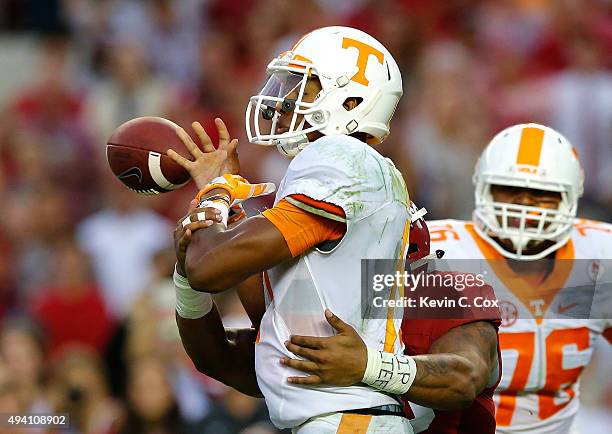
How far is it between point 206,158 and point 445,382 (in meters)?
1.02

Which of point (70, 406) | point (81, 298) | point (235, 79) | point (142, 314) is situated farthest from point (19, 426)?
point (235, 79)

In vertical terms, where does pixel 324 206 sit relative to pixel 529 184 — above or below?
above

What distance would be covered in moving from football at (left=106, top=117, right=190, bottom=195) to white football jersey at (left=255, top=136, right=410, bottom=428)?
47 centimetres

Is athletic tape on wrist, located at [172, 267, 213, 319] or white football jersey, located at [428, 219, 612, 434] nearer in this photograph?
athletic tape on wrist, located at [172, 267, 213, 319]

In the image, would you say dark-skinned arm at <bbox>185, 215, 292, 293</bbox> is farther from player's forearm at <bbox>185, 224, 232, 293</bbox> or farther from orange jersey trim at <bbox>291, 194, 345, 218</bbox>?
orange jersey trim at <bbox>291, 194, 345, 218</bbox>

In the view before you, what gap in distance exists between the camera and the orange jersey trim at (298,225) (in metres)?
3.46

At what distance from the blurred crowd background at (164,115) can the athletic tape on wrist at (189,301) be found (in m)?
2.71

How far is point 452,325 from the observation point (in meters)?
4.00

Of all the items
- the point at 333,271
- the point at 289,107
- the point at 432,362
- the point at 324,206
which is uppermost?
the point at 289,107

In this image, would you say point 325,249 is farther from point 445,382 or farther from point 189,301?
point 189,301

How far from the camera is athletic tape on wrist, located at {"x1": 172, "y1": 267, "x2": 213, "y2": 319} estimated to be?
3986 mm

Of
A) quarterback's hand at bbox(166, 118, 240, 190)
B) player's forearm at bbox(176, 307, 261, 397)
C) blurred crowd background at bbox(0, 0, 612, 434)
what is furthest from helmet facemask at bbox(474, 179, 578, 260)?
blurred crowd background at bbox(0, 0, 612, 434)

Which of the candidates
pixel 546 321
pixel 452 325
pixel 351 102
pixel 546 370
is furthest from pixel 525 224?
pixel 351 102

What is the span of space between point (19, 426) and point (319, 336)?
2.45 m
